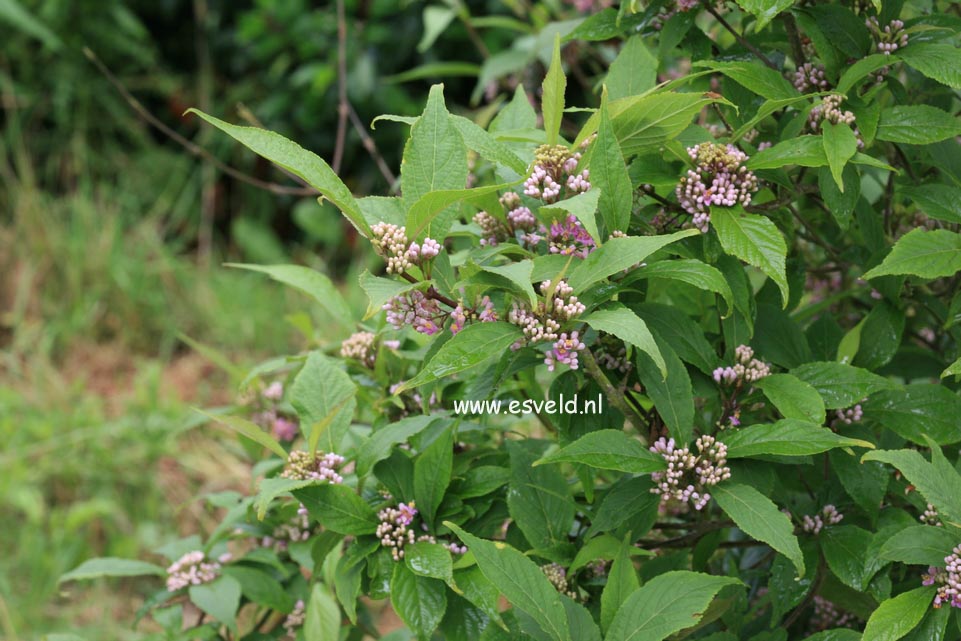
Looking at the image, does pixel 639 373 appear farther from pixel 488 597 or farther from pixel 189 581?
pixel 189 581

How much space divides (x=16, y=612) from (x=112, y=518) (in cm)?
47

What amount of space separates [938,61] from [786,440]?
487 millimetres

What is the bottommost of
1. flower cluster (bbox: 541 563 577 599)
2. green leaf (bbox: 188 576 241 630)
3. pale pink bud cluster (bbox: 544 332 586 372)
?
green leaf (bbox: 188 576 241 630)

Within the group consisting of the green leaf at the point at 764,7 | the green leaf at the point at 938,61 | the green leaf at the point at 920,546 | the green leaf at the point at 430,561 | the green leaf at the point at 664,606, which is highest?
the green leaf at the point at 764,7

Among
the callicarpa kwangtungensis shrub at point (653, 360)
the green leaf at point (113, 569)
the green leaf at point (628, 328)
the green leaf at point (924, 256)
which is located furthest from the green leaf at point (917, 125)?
the green leaf at point (113, 569)

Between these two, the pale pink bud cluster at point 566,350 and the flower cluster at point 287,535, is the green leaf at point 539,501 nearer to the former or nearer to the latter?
the pale pink bud cluster at point 566,350

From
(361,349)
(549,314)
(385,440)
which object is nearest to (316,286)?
(361,349)

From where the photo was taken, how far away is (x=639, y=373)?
1.15 m

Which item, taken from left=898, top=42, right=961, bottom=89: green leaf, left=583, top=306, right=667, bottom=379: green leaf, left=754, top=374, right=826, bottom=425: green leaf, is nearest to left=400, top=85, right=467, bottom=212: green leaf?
left=583, top=306, right=667, bottom=379: green leaf

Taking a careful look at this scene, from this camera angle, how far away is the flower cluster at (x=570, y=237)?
1.10 m

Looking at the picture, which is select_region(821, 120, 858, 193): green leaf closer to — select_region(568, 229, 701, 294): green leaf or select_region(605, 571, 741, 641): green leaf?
select_region(568, 229, 701, 294): green leaf

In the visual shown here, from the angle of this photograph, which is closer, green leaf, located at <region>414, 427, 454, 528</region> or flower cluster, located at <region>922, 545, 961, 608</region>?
flower cluster, located at <region>922, 545, 961, 608</region>

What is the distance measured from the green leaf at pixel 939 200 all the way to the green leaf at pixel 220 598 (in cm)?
110

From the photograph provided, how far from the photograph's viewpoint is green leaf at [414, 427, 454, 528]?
1278 millimetres
